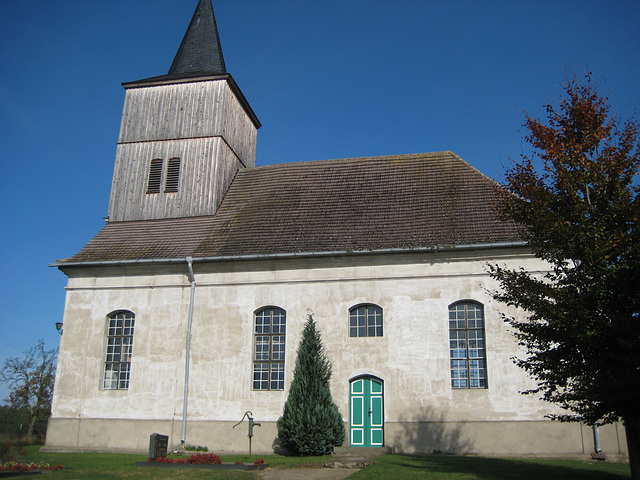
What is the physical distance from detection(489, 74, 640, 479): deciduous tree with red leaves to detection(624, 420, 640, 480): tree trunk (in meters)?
0.02

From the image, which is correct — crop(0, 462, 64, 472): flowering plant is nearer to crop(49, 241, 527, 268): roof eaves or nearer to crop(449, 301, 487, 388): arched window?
crop(49, 241, 527, 268): roof eaves

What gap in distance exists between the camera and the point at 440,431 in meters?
16.9

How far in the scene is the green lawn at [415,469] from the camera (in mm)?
11652

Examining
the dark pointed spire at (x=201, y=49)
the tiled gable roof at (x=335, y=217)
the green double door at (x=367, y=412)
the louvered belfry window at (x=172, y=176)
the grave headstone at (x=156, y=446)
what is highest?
the dark pointed spire at (x=201, y=49)

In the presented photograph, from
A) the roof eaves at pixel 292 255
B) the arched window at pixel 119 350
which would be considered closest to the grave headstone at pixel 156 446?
the arched window at pixel 119 350

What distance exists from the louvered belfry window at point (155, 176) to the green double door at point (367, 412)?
11226 millimetres

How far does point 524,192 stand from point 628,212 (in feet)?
6.49

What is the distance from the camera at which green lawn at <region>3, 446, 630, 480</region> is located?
11.7 metres

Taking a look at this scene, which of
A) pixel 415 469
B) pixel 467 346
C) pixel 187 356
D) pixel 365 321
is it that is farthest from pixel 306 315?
pixel 415 469

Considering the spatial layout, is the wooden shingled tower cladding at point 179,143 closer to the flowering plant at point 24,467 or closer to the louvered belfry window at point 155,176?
the louvered belfry window at point 155,176

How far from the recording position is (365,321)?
18.4 metres

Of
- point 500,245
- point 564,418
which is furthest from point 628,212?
point 500,245

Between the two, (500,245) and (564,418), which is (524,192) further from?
(500,245)

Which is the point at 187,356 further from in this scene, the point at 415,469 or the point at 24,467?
the point at 415,469
